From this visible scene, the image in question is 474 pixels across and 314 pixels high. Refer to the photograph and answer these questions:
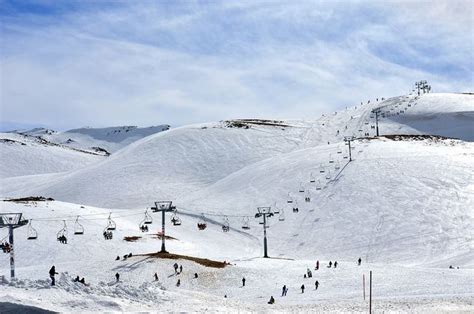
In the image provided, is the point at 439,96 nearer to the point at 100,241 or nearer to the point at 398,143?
the point at 398,143

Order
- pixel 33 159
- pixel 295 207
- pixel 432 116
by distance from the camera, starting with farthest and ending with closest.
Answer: pixel 33 159 < pixel 432 116 < pixel 295 207

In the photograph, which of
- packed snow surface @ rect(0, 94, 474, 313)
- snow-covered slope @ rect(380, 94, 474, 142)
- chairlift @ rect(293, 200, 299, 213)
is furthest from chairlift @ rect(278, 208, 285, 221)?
snow-covered slope @ rect(380, 94, 474, 142)

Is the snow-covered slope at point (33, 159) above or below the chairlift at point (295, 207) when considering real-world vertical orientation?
above

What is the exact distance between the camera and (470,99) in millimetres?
148375

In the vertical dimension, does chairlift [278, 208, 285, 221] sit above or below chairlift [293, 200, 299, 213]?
below

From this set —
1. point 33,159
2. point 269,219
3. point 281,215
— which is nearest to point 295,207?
point 281,215

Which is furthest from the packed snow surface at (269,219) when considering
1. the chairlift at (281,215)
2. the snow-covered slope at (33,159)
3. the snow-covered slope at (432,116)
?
the snow-covered slope at (33,159)

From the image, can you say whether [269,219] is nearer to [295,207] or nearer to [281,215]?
[281,215]

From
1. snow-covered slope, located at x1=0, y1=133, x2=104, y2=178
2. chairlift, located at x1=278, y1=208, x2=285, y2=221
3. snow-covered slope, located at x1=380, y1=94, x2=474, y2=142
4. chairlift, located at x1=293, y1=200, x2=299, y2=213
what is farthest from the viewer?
snow-covered slope, located at x1=0, y1=133, x2=104, y2=178

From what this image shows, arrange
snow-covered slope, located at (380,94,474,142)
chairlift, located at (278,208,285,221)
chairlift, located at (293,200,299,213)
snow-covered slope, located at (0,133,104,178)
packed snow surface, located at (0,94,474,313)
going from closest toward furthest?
1. packed snow surface, located at (0,94,474,313)
2. chairlift, located at (293,200,299,213)
3. chairlift, located at (278,208,285,221)
4. snow-covered slope, located at (380,94,474,142)
5. snow-covered slope, located at (0,133,104,178)

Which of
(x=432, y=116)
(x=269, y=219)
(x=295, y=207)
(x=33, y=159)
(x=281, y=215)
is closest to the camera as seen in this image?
(x=281, y=215)

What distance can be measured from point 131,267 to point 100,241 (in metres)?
13.3

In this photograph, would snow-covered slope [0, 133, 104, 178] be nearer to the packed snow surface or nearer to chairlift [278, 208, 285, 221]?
the packed snow surface

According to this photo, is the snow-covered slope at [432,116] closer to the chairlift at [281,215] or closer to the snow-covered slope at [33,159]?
the chairlift at [281,215]
